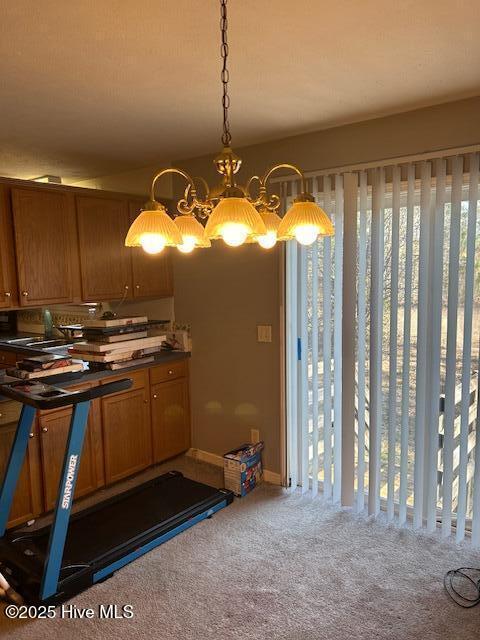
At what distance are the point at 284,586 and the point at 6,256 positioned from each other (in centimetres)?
258

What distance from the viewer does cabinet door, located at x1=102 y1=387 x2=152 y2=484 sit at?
3387mm

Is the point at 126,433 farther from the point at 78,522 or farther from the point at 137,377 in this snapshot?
the point at 78,522

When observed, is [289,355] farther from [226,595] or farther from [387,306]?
[226,595]

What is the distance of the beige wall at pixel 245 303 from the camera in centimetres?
281

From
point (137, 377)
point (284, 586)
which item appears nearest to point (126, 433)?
point (137, 377)

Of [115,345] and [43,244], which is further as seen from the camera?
[115,345]

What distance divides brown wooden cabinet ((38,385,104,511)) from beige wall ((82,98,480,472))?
0.94 meters

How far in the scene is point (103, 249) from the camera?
3.63 m

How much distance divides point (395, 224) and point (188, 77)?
1379mm

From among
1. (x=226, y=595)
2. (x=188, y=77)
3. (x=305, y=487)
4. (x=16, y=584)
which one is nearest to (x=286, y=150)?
(x=188, y=77)

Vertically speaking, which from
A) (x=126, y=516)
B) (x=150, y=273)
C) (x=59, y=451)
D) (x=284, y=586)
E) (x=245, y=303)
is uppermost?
(x=150, y=273)

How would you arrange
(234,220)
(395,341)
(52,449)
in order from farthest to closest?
(52,449), (395,341), (234,220)

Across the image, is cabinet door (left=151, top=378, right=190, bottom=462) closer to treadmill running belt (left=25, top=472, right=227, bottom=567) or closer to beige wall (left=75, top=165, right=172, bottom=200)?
treadmill running belt (left=25, top=472, right=227, bottom=567)

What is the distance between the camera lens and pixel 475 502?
2.64 metres
